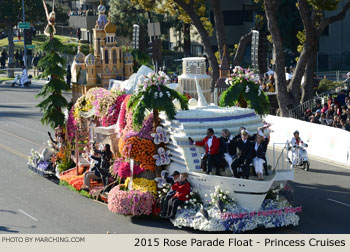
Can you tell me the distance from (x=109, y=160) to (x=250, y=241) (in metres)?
7.27

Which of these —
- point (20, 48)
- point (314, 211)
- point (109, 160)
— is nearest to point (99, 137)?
point (109, 160)

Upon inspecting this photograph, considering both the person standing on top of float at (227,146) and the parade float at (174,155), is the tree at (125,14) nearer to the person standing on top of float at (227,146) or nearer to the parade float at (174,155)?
the parade float at (174,155)

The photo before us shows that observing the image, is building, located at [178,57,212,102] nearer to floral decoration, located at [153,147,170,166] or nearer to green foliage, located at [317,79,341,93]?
floral decoration, located at [153,147,170,166]

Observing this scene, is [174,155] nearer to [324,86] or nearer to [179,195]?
[179,195]

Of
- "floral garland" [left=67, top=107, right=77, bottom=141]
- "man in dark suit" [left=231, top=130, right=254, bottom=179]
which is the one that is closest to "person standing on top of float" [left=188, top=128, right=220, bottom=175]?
"man in dark suit" [left=231, top=130, right=254, bottom=179]

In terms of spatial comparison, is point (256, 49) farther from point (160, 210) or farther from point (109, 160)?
point (160, 210)

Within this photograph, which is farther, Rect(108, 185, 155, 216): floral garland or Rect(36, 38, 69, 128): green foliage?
Rect(36, 38, 69, 128): green foliage

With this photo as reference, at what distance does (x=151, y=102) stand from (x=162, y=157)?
163 cm

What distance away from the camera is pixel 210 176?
70.7ft

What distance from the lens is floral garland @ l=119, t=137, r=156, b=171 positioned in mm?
23094

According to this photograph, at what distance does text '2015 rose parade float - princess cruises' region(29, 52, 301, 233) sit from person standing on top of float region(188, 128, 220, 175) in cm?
3

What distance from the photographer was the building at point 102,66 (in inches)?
1169

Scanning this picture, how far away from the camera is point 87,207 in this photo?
81.2ft

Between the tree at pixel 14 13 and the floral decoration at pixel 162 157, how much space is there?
48301 mm
